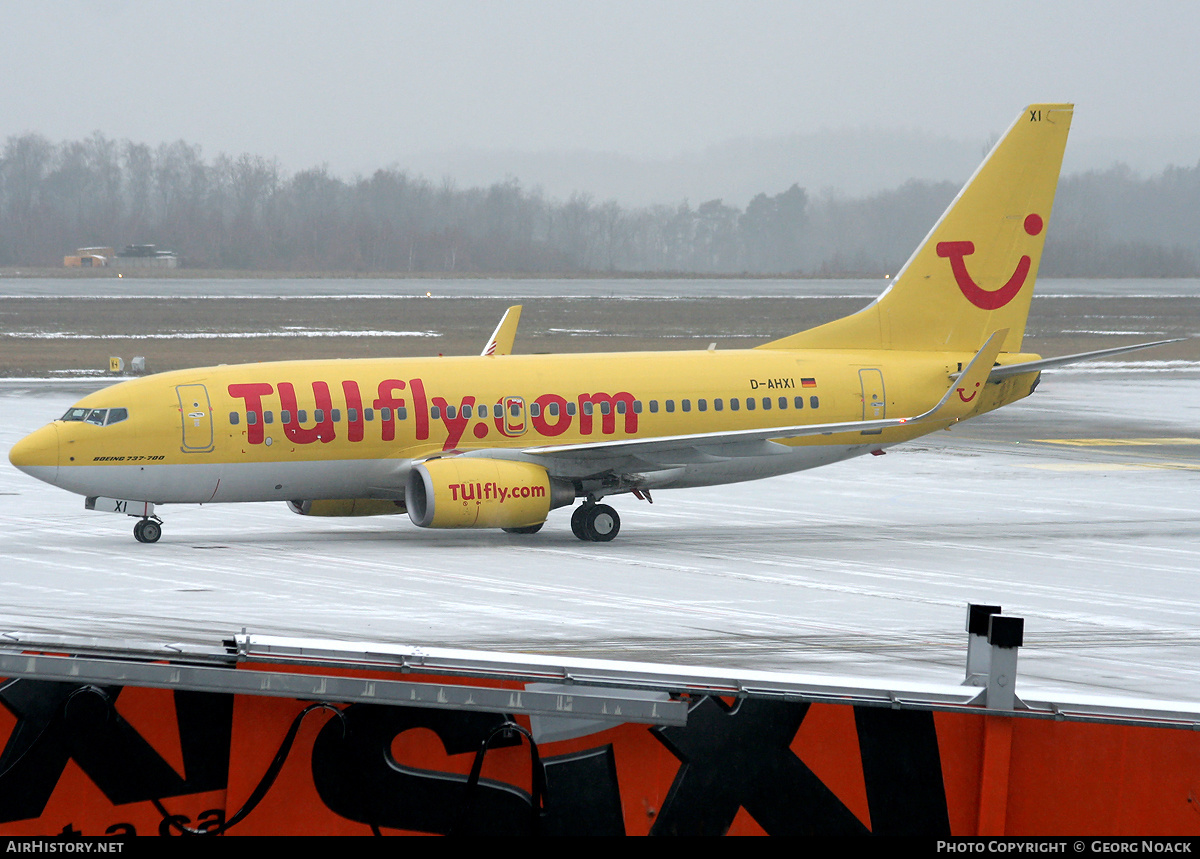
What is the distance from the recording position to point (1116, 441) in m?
43.0

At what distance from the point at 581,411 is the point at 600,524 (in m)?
2.50

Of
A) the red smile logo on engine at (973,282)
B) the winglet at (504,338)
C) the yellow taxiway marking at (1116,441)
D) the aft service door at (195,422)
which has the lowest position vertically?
the yellow taxiway marking at (1116,441)

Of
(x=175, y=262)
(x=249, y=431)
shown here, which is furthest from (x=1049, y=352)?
(x=175, y=262)

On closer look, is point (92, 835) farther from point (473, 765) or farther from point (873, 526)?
point (873, 526)

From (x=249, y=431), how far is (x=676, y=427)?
27.1 feet

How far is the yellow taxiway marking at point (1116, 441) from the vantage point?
1667 inches

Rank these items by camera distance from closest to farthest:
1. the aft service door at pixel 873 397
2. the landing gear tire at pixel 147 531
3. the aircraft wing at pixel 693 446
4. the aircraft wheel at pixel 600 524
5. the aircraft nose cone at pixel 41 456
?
the aircraft nose cone at pixel 41 456
the landing gear tire at pixel 147 531
the aircraft wing at pixel 693 446
the aircraft wheel at pixel 600 524
the aft service door at pixel 873 397

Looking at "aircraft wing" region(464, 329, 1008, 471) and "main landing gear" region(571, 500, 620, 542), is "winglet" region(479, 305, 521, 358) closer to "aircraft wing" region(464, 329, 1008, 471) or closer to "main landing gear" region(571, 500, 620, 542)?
"aircraft wing" region(464, 329, 1008, 471)

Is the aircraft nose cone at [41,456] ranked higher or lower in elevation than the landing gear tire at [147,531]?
higher

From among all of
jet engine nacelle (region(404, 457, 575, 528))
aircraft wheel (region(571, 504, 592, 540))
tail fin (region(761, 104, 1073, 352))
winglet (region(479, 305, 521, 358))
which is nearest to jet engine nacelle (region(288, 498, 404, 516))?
jet engine nacelle (region(404, 457, 575, 528))

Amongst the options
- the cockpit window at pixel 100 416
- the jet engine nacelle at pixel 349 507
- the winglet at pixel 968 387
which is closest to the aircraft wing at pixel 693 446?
the winglet at pixel 968 387

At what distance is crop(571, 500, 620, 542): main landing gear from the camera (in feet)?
88.4

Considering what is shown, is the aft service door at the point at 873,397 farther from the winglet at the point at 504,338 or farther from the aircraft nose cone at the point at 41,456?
the aircraft nose cone at the point at 41,456

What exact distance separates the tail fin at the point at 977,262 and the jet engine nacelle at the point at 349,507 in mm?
9075
